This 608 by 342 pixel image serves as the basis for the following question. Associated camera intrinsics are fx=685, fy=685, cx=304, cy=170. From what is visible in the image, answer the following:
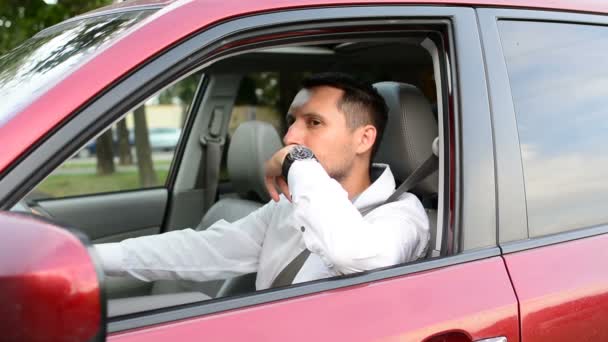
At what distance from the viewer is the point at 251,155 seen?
135 inches

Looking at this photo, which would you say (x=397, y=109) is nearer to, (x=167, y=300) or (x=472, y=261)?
(x=472, y=261)

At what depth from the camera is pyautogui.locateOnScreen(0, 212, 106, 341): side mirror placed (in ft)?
3.01

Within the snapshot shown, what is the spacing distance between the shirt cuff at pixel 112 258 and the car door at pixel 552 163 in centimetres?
113

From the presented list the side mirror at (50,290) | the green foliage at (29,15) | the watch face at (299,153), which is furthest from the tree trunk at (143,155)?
the side mirror at (50,290)

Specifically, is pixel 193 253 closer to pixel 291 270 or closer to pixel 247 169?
pixel 291 270

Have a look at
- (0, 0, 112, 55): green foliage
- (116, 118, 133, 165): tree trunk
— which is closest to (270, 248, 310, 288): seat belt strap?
(0, 0, 112, 55): green foliage

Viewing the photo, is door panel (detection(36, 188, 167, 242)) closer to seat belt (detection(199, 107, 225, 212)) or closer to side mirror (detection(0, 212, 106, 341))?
seat belt (detection(199, 107, 225, 212))

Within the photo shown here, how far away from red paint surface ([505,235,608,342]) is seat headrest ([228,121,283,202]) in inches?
74.2

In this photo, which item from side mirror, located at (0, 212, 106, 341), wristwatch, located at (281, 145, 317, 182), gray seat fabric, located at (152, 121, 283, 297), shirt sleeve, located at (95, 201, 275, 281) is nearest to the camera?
side mirror, located at (0, 212, 106, 341)

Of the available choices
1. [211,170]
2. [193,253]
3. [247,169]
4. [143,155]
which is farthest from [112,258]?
[143,155]

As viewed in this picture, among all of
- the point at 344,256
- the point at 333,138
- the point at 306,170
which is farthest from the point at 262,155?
the point at 344,256

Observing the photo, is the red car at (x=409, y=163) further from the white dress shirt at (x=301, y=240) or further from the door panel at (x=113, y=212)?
the door panel at (x=113, y=212)

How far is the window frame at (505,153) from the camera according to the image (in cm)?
163

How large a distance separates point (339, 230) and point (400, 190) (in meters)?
0.47
